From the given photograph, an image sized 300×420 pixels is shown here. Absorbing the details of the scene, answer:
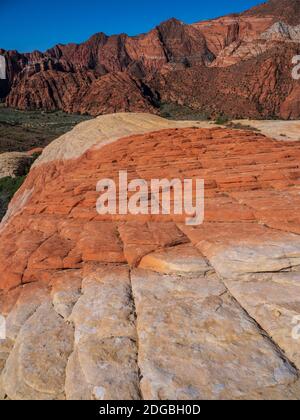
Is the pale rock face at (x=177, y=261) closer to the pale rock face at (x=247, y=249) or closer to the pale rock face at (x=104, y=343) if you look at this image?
the pale rock face at (x=247, y=249)

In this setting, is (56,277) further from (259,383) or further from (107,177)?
(107,177)

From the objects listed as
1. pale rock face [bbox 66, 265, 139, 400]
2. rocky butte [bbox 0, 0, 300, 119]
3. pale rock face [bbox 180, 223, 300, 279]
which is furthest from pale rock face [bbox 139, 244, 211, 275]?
rocky butte [bbox 0, 0, 300, 119]

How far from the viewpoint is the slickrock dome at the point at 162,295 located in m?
5.71

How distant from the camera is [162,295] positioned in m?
7.68

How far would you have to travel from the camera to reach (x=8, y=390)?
6.12 metres

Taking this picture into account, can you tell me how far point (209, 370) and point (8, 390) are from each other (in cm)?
341

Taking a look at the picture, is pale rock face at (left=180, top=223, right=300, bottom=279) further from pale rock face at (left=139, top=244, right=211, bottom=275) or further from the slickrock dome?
pale rock face at (left=139, top=244, right=211, bottom=275)

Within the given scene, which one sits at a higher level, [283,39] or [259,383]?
[283,39]

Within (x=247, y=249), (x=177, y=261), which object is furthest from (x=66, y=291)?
(x=247, y=249)

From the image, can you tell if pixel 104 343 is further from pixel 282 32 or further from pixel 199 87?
pixel 282 32

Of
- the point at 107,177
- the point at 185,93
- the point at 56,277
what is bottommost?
the point at 56,277

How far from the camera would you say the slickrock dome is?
18.7 ft
